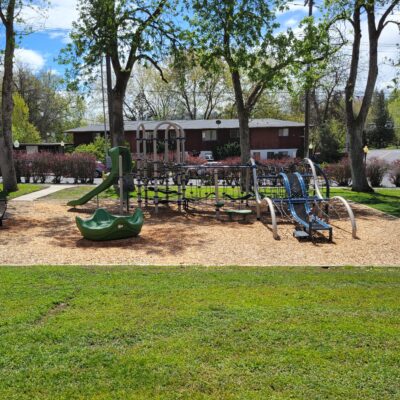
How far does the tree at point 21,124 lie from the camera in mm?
51656

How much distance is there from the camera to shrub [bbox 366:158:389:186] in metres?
23.8

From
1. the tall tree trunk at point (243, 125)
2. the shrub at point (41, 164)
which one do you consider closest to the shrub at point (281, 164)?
the tall tree trunk at point (243, 125)

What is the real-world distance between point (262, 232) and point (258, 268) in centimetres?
356

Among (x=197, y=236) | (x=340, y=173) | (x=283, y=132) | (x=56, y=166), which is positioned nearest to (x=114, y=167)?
(x=197, y=236)

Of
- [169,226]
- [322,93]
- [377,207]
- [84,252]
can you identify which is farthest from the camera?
[322,93]

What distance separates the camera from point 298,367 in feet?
11.3

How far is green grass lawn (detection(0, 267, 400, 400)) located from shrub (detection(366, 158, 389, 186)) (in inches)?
742

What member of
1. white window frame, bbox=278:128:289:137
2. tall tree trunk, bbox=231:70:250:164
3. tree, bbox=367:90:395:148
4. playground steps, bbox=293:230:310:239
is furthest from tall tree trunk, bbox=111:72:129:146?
tree, bbox=367:90:395:148

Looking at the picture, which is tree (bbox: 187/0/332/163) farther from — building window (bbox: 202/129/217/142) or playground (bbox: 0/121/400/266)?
building window (bbox: 202/129/217/142)

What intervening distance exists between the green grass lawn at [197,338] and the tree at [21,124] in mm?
49706

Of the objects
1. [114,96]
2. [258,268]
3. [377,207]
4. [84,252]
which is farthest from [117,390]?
[114,96]

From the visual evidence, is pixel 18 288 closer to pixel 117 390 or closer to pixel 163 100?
pixel 117 390

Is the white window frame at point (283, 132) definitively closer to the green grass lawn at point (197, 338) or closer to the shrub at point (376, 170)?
the shrub at point (376, 170)

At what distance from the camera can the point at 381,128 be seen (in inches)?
2734
